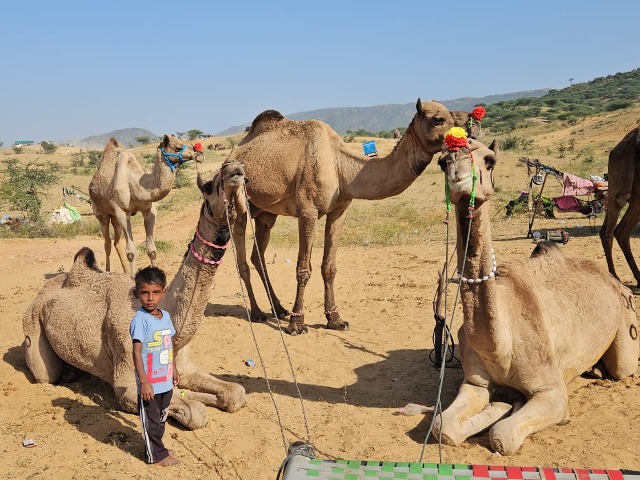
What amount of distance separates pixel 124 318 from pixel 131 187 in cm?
572

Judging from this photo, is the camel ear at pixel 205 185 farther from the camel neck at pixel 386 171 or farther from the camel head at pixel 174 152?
the camel head at pixel 174 152

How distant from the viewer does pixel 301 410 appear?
5.20 metres

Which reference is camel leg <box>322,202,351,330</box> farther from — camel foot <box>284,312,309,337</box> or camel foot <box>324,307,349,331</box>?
camel foot <box>284,312,309,337</box>

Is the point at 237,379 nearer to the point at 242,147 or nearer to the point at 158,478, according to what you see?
the point at 158,478

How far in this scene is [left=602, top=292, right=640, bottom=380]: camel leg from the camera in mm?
5344

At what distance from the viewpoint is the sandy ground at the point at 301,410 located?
4.14 metres

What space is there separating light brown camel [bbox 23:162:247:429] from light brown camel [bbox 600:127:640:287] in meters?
6.29

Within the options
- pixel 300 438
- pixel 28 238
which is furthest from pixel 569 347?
pixel 28 238

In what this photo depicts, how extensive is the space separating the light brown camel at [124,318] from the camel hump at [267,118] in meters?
3.45

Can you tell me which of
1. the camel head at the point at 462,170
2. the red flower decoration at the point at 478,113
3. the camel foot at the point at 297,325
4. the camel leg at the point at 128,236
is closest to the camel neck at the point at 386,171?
the red flower decoration at the point at 478,113

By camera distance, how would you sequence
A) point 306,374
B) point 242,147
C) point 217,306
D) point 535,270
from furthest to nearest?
point 217,306
point 242,147
point 306,374
point 535,270

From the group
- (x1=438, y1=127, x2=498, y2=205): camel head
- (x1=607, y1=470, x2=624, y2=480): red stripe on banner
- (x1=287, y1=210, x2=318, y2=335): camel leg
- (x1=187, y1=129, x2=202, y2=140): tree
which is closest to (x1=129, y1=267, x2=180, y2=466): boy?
(x1=438, y1=127, x2=498, y2=205): camel head

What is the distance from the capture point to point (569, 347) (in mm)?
4824

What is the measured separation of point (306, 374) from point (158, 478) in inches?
95.5
